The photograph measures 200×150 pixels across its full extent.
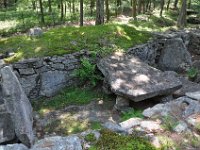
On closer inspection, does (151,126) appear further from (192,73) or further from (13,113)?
(192,73)

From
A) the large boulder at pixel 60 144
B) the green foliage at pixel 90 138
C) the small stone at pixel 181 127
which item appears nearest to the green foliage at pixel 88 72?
the small stone at pixel 181 127

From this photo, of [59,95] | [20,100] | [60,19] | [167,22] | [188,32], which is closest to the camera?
[20,100]

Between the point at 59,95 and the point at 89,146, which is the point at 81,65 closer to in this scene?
the point at 59,95

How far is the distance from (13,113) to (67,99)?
312cm

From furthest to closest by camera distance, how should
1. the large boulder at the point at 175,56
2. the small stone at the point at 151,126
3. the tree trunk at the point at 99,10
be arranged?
the tree trunk at the point at 99,10
the large boulder at the point at 175,56
the small stone at the point at 151,126

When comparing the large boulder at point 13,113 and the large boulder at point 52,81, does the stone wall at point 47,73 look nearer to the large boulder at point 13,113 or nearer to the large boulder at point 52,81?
the large boulder at point 52,81

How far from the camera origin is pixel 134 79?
9.41m

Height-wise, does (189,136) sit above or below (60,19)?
above

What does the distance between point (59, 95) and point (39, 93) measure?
2.25 feet

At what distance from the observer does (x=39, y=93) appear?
9.91 m

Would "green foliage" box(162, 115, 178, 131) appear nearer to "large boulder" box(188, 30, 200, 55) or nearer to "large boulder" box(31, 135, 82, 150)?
"large boulder" box(31, 135, 82, 150)

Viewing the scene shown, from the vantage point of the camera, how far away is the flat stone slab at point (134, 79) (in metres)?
8.77

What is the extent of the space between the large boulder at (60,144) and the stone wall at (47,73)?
4.89 metres

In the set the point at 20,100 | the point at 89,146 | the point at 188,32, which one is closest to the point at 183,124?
the point at 89,146
